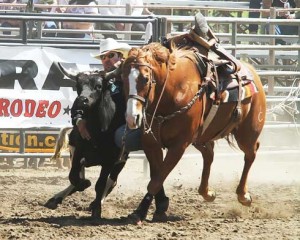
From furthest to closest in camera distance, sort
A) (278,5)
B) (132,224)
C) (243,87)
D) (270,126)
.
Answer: (278,5), (270,126), (243,87), (132,224)

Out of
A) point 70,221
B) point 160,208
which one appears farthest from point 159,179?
point 70,221

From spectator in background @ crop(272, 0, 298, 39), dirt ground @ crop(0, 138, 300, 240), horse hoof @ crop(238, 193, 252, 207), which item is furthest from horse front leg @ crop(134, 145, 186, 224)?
spectator in background @ crop(272, 0, 298, 39)

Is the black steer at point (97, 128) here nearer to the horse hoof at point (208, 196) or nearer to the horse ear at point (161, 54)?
the horse ear at point (161, 54)

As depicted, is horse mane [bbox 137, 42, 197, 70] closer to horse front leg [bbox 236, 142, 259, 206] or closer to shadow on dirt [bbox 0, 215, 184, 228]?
shadow on dirt [bbox 0, 215, 184, 228]

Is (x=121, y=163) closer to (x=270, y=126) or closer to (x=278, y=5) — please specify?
(x=270, y=126)

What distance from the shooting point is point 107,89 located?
7875 millimetres

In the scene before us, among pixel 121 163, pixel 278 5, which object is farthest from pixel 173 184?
pixel 278 5

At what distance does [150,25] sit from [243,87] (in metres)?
2.07

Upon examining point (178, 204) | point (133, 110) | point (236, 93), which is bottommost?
point (178, 204)

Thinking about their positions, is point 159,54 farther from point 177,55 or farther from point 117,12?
point 117,12

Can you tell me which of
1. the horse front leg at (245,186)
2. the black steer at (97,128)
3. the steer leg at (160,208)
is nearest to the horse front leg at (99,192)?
the black steer at (97,128)

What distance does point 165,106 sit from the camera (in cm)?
752

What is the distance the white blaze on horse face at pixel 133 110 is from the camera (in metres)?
6.95

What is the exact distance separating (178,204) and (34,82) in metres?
2.47
